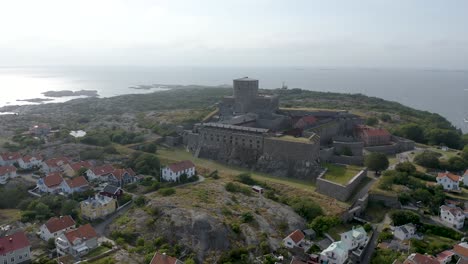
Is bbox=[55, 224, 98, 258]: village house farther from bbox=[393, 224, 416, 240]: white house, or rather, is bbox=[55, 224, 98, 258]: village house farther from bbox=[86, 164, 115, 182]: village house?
bbox=[393, 224, 416, 240]: white house

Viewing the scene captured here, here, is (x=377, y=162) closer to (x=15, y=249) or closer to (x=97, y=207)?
(x=97, y=207)

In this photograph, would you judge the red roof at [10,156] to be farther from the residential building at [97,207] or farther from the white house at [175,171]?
the white house at [175,171]

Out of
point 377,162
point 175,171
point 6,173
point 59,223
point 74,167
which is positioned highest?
point 377,162

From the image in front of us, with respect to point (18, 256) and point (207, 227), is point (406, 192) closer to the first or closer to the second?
point (207, 227)

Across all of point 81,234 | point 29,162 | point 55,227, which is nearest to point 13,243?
point 55,227

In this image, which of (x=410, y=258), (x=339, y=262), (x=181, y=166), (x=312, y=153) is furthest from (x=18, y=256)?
(x=312, y=153)
